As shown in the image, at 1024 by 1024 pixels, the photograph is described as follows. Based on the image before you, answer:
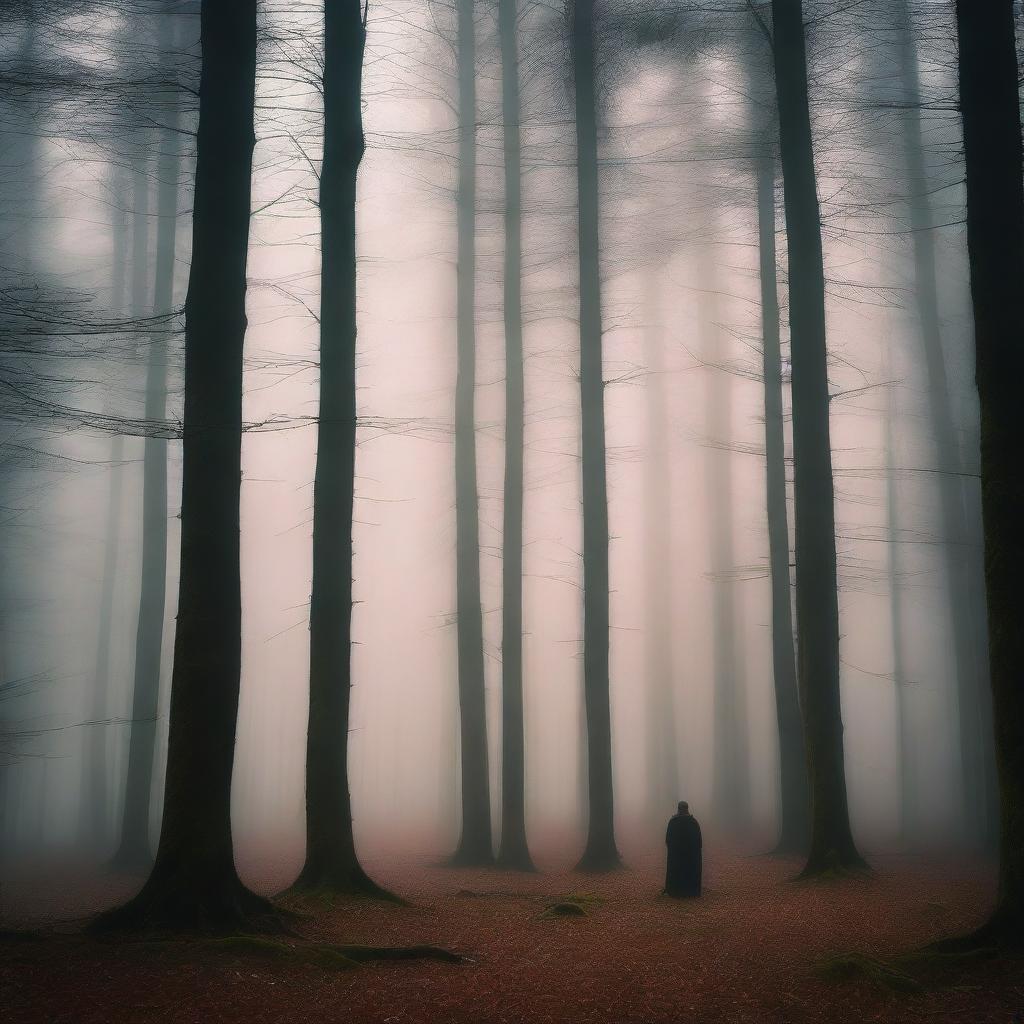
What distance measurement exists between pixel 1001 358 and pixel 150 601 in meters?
15.4

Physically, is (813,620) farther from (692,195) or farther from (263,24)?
(263,24)

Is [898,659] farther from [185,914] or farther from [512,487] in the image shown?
[185,914]

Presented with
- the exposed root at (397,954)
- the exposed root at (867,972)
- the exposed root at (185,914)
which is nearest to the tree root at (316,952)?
the exposed root at (397,954)

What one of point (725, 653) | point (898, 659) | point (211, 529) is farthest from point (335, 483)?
point (898, 659)

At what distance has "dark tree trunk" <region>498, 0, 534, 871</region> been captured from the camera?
16.0 meters

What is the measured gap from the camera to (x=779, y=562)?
1770 centimetres

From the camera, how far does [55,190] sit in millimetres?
17656

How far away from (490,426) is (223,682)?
35.6 ft

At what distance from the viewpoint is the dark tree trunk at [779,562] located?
16.8 metres

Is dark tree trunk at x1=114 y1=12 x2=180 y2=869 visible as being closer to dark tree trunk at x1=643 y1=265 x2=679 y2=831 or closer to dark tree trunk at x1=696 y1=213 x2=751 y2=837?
dark tree trunk at x1=643 y1=265 x2=679 y2=831

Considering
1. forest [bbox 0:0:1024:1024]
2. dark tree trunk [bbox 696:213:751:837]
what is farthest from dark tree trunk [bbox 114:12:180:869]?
dark tree trunk [bbox 696:213:751:837]

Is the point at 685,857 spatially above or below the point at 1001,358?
below

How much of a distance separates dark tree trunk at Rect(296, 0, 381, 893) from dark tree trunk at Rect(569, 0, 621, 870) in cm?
566

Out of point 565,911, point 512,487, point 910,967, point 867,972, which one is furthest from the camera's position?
point 512,487
